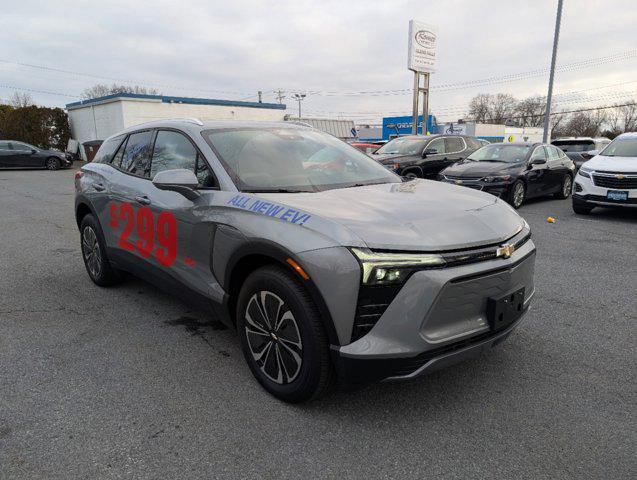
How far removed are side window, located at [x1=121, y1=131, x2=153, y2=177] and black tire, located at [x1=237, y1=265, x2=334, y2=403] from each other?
1801 mm

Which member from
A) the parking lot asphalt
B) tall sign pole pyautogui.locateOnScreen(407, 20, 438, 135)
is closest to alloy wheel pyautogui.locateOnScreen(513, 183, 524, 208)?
the parking lot asphalt

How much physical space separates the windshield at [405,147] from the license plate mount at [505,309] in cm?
1020

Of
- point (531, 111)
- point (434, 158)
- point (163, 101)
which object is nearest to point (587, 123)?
point (531, 111)

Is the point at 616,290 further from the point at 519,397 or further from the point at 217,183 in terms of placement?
the point at 217,183

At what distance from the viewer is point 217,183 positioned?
3.11 meters

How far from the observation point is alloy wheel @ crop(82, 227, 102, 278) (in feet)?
15.6

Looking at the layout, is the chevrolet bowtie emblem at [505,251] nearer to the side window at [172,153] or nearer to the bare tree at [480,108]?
the side window at [172,153]

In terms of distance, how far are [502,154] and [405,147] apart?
2684 mm

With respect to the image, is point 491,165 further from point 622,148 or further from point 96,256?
point 96,256

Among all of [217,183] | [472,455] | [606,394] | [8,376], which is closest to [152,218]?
[217,183]

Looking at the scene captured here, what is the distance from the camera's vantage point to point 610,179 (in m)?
8.60

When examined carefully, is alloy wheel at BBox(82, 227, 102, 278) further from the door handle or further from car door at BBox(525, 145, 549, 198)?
car door at BBox(525, 145, 549, 198)

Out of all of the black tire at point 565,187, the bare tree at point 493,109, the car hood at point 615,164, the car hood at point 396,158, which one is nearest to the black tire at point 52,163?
the car hood at point 396,158

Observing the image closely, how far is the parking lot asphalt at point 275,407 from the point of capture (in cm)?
226
